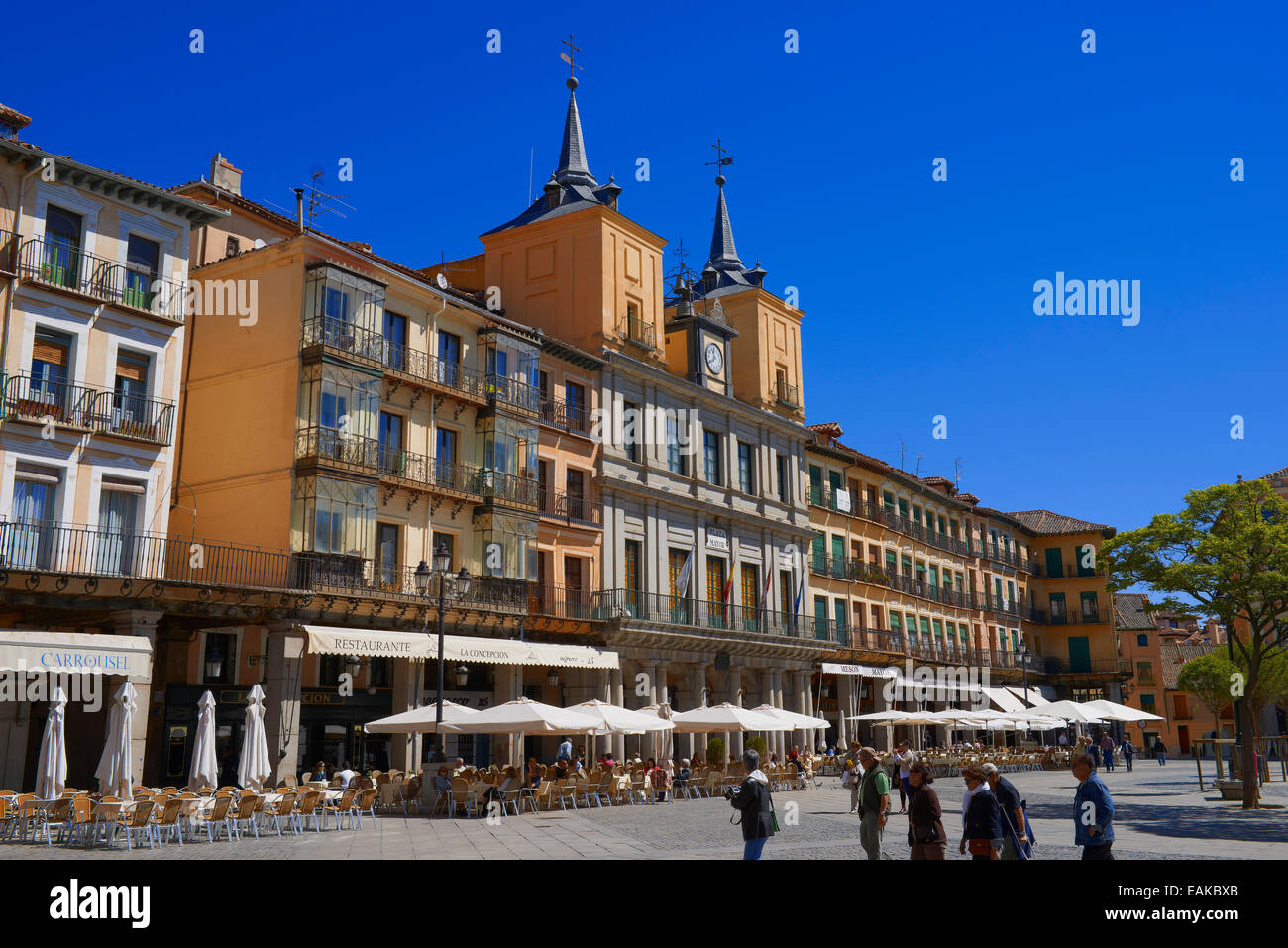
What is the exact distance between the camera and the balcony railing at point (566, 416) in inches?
1367

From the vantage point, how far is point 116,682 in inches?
921

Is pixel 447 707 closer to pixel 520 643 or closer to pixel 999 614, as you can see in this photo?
pixel 520 643

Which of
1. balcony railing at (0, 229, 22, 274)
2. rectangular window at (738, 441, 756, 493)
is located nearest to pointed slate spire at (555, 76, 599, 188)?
rectangular window at (738, 441, 756, 493)

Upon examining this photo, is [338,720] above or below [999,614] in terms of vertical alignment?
below

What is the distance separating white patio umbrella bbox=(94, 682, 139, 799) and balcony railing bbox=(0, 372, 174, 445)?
20.8 ft

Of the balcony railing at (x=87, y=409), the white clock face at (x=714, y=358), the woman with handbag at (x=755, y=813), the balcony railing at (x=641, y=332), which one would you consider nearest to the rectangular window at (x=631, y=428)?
the balcony railing at (x=641, y=332)

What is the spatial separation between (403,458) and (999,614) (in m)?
46.0

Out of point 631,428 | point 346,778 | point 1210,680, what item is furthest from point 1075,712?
point 346,778

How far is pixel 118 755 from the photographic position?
19.0 m

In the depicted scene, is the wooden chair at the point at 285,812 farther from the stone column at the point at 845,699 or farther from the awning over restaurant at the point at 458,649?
the stone column at the point at 845,699

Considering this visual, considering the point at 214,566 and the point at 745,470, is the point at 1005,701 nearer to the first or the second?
the point at 745,470

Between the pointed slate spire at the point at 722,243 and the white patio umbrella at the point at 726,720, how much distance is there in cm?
2592
